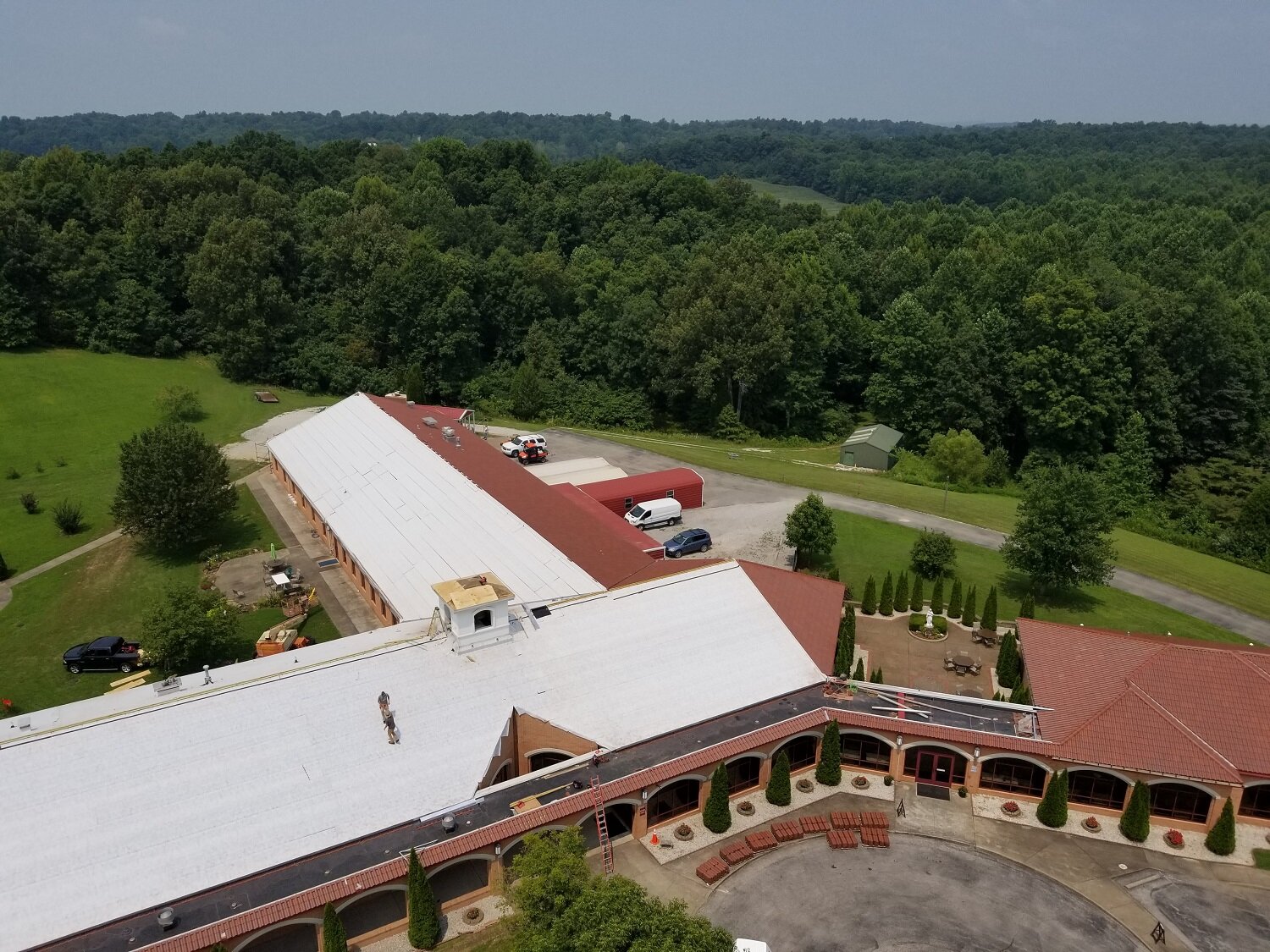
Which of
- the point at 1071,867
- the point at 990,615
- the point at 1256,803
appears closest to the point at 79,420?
the point at 990,615

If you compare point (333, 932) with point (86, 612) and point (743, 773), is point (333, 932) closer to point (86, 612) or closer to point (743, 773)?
point (743, 773)

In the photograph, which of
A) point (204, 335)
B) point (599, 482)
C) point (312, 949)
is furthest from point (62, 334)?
point (312, 949)

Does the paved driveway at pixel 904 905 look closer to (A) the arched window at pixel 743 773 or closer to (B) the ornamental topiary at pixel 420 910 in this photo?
(A) the arched window at pixel 743 773

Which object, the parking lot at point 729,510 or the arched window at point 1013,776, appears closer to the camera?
the arched window at point 1013,776

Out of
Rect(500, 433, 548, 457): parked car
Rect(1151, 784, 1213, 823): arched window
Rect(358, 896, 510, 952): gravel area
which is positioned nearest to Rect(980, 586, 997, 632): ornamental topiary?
Rect(1151, 784, 1213, 823): arched window

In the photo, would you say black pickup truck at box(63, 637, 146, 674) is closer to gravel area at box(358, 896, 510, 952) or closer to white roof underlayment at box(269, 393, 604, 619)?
white roof underlayment at box(269, 393, 604, 619)

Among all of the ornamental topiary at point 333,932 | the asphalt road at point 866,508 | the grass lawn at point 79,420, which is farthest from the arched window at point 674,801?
the grass lawn at point 79,420
